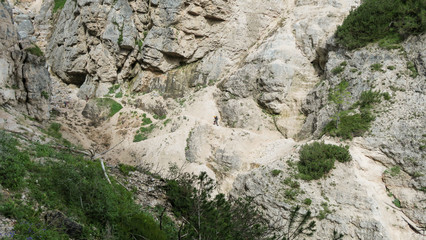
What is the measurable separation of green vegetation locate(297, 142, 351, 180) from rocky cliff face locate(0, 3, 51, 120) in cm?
1776

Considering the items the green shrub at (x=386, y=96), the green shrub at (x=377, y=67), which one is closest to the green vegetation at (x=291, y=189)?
the green shrub at (x=386, y=96)

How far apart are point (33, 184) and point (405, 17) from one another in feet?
73.6

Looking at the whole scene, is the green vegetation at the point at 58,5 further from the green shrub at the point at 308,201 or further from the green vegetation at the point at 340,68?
the green shrub at the point at 308,201

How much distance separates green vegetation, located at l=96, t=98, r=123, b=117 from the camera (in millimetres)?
27034

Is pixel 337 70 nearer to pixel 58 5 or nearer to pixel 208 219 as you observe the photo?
pixel 208 219

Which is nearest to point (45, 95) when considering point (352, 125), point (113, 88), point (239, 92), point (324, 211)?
point (113, 88)

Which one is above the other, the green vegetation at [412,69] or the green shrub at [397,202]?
the green vegetation at [412,69]

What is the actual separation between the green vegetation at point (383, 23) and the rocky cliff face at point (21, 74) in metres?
22.4

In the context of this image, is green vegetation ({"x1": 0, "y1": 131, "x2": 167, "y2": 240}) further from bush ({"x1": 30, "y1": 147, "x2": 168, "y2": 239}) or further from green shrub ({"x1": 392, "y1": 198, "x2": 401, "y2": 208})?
green shrub ({"x1": 392, "y1": 198, "x2": 401, "y2": 208})

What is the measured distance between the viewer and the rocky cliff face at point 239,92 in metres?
13.8

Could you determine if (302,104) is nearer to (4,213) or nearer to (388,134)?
(388,134)

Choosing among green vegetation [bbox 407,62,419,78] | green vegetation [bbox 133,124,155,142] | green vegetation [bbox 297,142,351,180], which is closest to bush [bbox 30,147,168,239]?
green vegetation [bbox 297,142,351,180]

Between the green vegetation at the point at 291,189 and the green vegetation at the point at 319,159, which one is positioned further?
the green vegetation at the point at 319,159

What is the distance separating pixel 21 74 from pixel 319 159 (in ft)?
63.7
